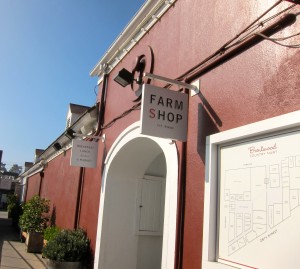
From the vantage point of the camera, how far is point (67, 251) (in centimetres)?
813

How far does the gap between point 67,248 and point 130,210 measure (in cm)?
170

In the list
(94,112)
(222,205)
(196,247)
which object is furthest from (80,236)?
(222,205)

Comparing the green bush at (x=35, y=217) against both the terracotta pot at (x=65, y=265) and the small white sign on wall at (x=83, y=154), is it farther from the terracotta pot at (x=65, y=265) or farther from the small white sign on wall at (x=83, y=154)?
the small white sign on wall at (x=83, y=154)

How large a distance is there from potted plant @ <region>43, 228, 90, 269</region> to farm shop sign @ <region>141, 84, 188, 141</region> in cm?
460

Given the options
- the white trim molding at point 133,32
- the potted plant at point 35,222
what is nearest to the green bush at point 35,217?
the potted plant at point 35,222

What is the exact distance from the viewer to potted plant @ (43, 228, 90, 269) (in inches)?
316

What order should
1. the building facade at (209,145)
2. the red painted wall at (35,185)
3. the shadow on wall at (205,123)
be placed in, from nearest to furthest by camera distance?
the building facade at (209,145), the shadow on wall at (205,123), the red painted wall at (35,185)

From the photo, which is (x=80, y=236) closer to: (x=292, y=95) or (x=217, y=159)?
(x=217, y=159)

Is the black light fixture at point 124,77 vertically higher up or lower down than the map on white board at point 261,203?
higher up

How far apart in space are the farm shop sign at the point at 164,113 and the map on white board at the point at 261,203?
88cm

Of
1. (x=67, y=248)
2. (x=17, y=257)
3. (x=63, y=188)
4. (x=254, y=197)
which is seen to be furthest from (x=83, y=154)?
(x=254, y=197)

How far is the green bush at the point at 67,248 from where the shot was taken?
8109 millimetres

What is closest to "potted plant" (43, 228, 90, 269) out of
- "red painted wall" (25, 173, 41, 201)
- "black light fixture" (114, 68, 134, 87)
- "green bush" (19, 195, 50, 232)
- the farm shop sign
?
"black light fixture" (114, 68, 134, 87)

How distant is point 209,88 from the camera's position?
4699mm
